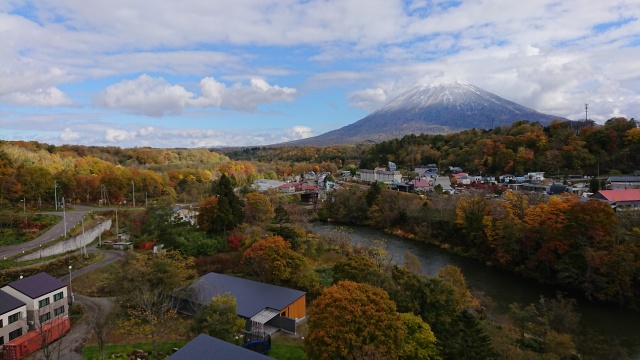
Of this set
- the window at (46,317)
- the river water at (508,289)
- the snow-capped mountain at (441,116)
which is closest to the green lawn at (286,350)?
the window at (46,317)

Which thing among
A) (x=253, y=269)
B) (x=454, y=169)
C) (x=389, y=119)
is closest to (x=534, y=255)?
(x=253, y=269)

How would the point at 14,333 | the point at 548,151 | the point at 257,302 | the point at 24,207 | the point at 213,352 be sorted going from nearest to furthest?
the point at 213,352 < the point at 14,333 < the point at 257,302 < the point at 24,207 < the point at 548,151

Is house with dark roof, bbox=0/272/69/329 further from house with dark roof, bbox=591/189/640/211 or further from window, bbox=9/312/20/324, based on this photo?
house with dark roof, bbox=591/189/640/211

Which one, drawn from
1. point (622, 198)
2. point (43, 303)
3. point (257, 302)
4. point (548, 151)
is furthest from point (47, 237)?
point (548, 151)

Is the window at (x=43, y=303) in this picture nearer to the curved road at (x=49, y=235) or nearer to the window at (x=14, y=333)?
the window at (x=14, y=333)

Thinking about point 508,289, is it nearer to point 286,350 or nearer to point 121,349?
point 286,350
